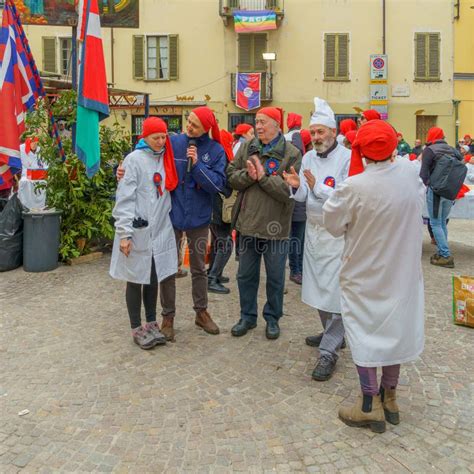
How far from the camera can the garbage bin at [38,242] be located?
6.87m

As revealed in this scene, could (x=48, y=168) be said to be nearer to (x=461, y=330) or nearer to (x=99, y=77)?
(x=99, y=77)

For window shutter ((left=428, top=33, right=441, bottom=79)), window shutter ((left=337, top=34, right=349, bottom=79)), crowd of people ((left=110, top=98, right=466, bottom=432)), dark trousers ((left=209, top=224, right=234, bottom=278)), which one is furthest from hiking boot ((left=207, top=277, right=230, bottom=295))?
window shutter ((left=428, top=33, right=441, bottom=79))

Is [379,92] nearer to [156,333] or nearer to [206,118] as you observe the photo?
[206,118]

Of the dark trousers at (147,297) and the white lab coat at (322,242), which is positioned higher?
the white lab coat at (322,242)

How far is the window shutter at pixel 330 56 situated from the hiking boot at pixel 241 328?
20.6 metres

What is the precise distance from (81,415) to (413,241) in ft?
7.33

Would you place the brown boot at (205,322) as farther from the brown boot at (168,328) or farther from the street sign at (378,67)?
the street sign at (378,67)

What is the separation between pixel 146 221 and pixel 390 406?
220cm

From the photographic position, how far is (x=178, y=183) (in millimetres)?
4355

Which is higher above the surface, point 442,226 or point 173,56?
point 173,56

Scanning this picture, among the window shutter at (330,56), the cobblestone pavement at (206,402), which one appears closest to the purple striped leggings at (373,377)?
the cobblestone pavement at (206,402)

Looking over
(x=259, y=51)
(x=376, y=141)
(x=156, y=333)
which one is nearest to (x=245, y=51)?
(x=259, y=51)

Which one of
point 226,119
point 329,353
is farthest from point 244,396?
point 226,119

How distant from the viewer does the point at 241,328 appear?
15.2ft
